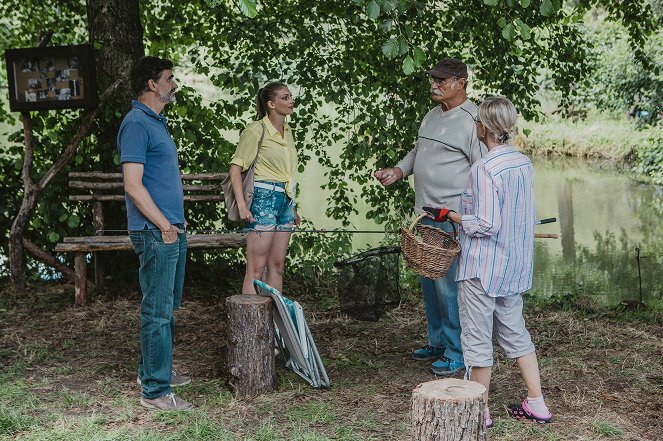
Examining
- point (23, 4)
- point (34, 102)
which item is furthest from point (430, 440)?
point (23, 4)

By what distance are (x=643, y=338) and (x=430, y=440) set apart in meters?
3.30

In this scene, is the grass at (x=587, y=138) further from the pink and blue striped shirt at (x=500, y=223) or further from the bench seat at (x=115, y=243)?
the pink and blue striped shirt at (x=500, y=223)

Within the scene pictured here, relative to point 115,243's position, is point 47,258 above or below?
below

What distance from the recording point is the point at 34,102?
7102 millimetres

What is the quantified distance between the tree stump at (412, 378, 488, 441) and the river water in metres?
4.12

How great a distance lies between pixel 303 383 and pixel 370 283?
913 mm

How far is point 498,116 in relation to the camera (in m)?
3.90

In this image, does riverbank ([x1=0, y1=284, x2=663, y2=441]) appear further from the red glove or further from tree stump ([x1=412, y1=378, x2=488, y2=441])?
the red glove

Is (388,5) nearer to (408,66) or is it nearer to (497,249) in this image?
(408,66)

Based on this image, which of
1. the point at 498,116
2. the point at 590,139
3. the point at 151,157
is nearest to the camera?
the point at 498,116

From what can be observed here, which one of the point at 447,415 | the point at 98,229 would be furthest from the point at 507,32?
the point at 98,229

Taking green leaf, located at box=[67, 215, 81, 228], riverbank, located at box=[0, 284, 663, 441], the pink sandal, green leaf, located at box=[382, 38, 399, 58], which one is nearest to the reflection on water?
riverbank, located at box=[0, 284, 663, 441]

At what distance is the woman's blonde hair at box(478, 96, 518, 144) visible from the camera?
3902 millimetres

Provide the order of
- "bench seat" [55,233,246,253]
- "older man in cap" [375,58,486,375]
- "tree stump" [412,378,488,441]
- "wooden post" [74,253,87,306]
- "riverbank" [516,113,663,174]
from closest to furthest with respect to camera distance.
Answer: "tree stump" [412,378,488,441] → "older man in cap" [375,58,486,375] → "bench seat" [55,233,246,253] → "wooden post" [74,253,87,306] → "riverbank" [516,113,663,174]
